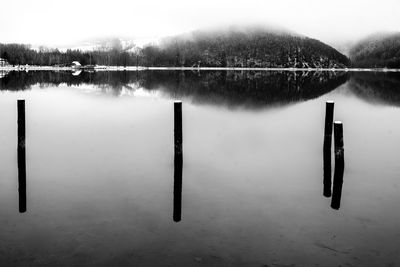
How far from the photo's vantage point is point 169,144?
21984mm

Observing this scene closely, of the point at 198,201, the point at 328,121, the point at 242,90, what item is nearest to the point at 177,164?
the point at 198,201

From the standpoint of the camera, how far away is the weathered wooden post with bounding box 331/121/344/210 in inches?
499

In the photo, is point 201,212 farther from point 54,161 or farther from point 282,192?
point 54,161

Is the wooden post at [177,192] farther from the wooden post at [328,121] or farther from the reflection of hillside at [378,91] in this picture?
the reflection of hillside at [378,91]

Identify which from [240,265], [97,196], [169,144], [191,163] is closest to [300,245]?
[240,265]

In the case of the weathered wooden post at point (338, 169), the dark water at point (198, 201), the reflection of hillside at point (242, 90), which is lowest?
the dark water at point (198, 201)

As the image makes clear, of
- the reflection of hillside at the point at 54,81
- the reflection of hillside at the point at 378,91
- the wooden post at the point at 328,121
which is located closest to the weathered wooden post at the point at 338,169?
the wooden post at the point at 328,121

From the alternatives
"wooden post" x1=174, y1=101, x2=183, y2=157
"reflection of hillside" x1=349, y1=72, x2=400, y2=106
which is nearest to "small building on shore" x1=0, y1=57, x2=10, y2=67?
"reflection of hillside" x1=349, y1=72, x2=400, y2=106

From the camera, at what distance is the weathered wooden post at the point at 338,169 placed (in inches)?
499

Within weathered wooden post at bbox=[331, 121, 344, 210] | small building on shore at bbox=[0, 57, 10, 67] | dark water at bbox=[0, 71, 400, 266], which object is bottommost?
dark water at bbox=[0, 71, 400, 266]

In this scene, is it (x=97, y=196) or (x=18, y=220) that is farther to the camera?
(x=97, y=196)

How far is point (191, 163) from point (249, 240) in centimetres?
835

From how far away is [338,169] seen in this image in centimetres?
1380

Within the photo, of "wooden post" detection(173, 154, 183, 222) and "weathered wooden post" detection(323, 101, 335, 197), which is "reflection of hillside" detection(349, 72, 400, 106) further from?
"wooden post" detection(173, 154, 183, 222)
